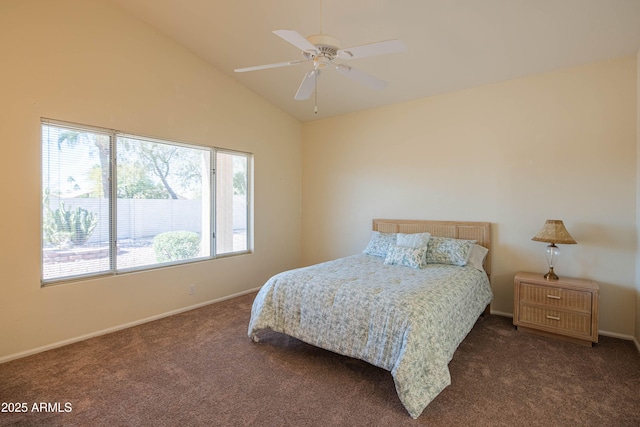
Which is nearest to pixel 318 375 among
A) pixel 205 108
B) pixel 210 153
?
pixel 210 153

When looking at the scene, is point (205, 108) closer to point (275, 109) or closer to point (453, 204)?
point (275, 109)

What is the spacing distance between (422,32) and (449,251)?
90.5 inches

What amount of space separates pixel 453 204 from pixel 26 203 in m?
4.49

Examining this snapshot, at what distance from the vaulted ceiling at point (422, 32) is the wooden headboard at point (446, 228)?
1.71 meters

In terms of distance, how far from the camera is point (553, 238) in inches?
123

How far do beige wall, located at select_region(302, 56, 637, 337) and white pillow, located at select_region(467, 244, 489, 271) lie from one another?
0.77 feet

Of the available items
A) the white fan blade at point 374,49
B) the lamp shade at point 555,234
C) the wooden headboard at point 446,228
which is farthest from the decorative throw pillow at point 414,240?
the white fan blade at point 374,49

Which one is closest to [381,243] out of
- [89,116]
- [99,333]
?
[99,333]

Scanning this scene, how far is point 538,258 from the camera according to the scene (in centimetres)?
355

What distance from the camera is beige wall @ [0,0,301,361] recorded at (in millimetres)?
2664

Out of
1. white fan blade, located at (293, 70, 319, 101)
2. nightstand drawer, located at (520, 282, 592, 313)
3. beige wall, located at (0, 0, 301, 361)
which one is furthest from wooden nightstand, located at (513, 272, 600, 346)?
beige wall, located at (0, 0, 301, 361)

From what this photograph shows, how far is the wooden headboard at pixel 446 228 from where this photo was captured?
3.83m

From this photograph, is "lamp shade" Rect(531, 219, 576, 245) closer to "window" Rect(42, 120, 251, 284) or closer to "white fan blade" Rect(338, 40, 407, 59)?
"white fan blade" Rect(338, 40, 407, 59)

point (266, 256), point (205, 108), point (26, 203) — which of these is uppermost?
point (205, 108)
